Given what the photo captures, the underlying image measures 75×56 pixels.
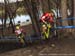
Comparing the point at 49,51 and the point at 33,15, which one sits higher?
the point at 33,15

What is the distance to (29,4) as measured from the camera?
1912 cm

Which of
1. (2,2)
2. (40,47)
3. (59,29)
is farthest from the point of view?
(2,2)

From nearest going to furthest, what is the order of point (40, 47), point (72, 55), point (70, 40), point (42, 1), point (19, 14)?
point (72, 55)
point (40, 47)
point (70, 40)
point (42, 1)
point (19, 14)

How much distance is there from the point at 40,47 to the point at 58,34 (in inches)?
133

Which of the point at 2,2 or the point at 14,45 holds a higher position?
the point at 2,2

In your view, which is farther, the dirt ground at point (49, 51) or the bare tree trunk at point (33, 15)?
the bare tree trunk at point (33, 15)

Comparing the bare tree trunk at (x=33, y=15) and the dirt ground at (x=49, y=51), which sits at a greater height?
the bare tree trunk at (x=33, y=15)

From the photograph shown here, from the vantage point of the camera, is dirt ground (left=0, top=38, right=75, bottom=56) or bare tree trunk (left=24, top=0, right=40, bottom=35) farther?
bare tree trunk (left=24, top=0, right=40, bottom=35)

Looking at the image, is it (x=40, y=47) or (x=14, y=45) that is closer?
(x=40, y=47)

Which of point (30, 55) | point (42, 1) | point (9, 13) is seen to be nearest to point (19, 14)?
point (9, 13)

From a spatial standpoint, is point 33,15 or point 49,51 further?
point 33,15

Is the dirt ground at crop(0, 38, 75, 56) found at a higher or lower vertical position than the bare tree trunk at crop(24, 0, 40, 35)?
lower

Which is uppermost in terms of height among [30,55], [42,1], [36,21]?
[42,1]

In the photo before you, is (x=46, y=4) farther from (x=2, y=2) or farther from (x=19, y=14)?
(x=19, y=14)
